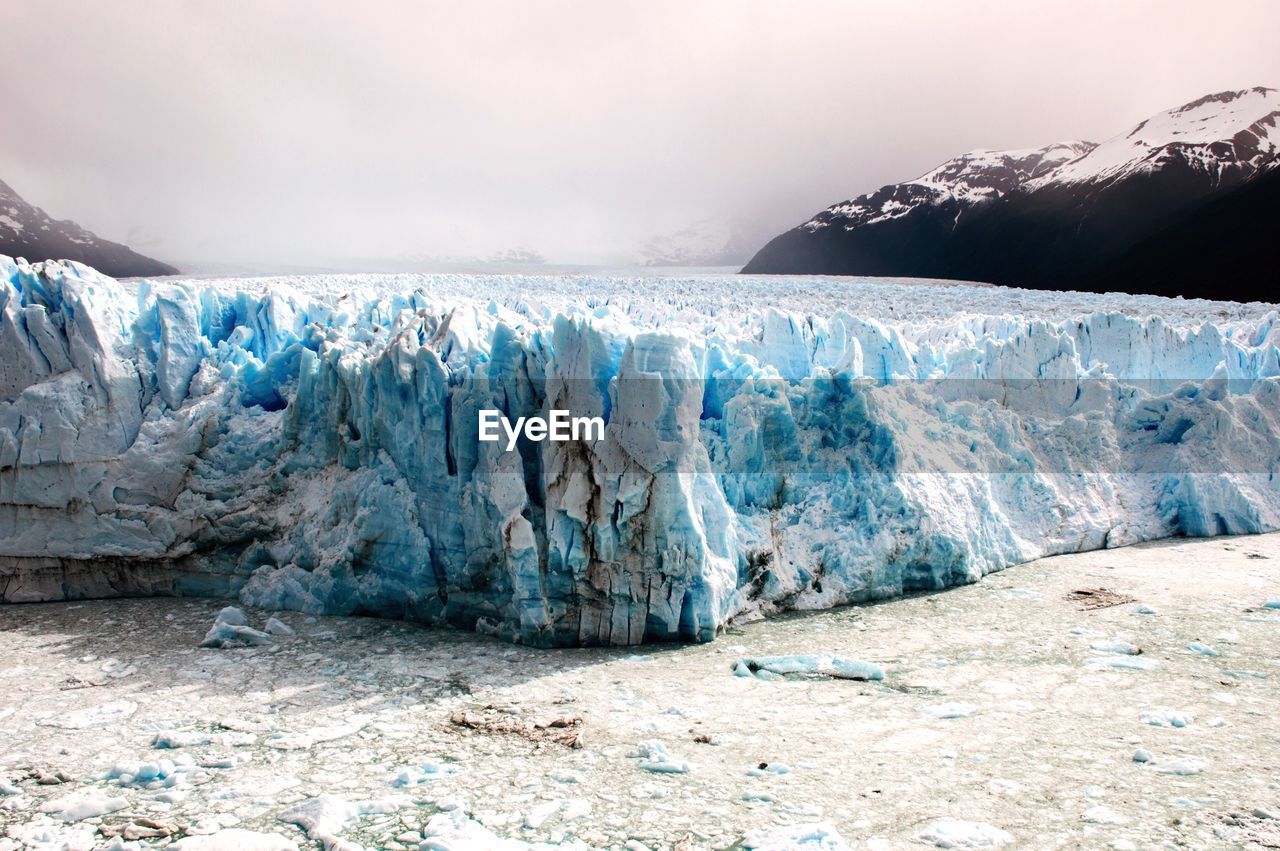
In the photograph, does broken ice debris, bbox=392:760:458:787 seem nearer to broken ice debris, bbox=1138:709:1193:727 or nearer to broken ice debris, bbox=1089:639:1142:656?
broken ice debris, bbox=1138:709:1193:727

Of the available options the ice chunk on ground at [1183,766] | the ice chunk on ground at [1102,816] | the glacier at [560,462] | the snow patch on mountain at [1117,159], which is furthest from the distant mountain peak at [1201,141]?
the ice chunk on ground at [1102,816]

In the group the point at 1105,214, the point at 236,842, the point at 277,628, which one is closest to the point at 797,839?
the point at 236,842

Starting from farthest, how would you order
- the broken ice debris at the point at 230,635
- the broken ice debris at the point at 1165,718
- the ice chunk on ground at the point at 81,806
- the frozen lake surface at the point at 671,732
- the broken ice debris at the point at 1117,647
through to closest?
1. the broken ice debris at the point at 230,635
2. the broken ice debris at the point at 1117,647
3. the broken ice debris at the point at 1165,718
4. the ice chunk on ground at the point at 81,806
5. the frozen lake surface at the point at 671,732

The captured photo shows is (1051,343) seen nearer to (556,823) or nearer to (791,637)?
(791,637)

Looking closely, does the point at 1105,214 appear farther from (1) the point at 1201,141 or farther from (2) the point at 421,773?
(2) the point at 421,773

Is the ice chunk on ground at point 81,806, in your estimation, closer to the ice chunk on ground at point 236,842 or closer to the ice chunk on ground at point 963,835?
the ice chunk on ground at point 236,842

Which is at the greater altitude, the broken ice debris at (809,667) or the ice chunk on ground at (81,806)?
the broken ice debris at (809,667)

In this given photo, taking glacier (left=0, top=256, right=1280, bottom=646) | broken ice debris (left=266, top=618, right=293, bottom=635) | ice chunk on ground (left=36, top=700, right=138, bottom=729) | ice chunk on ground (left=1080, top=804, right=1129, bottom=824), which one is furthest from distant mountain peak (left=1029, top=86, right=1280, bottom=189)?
ice chunk on ground (left=36, top=700, right=138, bottom=729)
